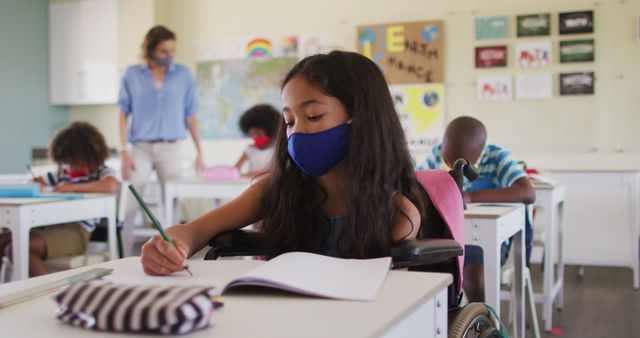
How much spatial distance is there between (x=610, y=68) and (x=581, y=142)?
56 centimetres

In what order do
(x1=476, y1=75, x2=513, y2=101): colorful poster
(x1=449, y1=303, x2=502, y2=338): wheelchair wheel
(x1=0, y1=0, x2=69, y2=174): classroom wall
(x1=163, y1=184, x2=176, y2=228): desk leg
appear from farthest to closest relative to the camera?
(x1=0, y1=0, x2=69, y2=174): classroom wall < (x1=476, y1=75, x2=513, y2=101): colorful poster < (x1=163, y1=184, x2=176, y2=228): desk leg < (x1=449, y1=303, x2=502, y2=338): wheelchair wheel

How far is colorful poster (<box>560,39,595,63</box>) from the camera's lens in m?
5.11

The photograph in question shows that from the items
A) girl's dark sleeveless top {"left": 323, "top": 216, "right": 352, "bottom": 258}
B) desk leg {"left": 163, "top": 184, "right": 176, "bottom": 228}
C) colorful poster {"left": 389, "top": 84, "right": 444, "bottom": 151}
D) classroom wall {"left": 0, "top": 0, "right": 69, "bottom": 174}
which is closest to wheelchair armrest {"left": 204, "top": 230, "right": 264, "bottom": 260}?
girl's dark sleeveless top {"left": 323, "top": 216, "right": 352, "bottom": 258}

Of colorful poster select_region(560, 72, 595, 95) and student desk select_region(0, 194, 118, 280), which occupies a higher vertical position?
colorful poster select_region(560, 72, 595, 95)

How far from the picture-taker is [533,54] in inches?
207

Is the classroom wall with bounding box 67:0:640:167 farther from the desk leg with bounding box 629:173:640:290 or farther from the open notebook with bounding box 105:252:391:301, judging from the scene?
the open notebook with bounding box 105:252:391:301

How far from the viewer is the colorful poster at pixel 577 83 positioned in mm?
5113

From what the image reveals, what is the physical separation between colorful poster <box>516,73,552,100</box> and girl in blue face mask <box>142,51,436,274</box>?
4.09 meters

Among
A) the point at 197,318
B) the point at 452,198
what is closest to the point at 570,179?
the point at 452,198

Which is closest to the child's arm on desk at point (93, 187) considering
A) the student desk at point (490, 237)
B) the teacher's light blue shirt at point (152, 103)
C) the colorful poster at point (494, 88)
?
the teacher's light blue shirt at point (152, 103)

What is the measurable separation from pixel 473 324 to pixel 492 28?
4.42 metres

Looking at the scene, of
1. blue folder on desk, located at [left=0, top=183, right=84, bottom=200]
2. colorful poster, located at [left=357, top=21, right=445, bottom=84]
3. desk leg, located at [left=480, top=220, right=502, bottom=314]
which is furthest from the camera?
colorful poster, located at [left=357, top=21, right=445, bottom=84]

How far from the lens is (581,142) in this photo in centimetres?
516

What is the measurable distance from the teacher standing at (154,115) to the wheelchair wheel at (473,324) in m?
3.48
